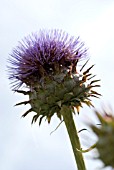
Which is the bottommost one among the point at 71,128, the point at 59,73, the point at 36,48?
the point at 71,128

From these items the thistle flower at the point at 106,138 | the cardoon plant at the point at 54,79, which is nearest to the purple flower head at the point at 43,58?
the cardoon plant at the point at 54,79

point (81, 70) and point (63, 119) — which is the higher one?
point (81, 70)

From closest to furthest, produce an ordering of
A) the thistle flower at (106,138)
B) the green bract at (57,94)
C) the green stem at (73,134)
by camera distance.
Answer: the thistle flower at (106,138) → the green stem at (73,134) → the green bract at (57,94)

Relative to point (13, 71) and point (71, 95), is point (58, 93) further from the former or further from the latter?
point (13, 71)

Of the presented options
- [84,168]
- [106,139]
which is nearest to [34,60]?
[84,168]

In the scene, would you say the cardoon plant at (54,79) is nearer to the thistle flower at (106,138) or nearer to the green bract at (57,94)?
the green bract at (57,94)

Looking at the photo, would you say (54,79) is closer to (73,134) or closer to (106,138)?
(73,134)

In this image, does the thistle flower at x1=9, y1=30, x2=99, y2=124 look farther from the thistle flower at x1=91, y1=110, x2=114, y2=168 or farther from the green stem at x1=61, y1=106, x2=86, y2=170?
the thistle flower at x1=91, y1=110, x2=114, y2=168
